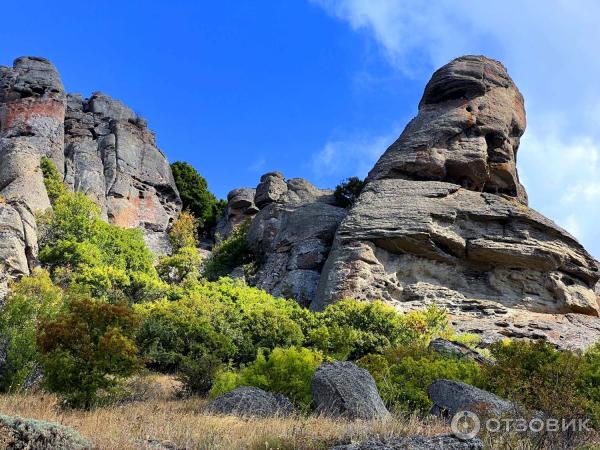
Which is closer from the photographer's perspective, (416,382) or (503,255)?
(416,382)

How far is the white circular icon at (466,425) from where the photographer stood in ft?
26.8

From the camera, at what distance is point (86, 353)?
483 inches

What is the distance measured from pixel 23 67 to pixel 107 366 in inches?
1524

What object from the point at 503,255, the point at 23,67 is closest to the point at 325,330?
the point at 503,255

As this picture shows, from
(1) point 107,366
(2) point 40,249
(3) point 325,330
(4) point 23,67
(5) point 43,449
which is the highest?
(4) point 23,67

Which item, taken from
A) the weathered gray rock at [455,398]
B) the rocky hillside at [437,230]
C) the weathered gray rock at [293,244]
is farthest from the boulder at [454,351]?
the weathered gray rock at [293,244]

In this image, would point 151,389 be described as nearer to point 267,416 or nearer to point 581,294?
point 267,416

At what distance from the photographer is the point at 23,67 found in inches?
1802

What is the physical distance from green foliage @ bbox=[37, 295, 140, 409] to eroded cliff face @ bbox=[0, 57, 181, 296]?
23.9 metres

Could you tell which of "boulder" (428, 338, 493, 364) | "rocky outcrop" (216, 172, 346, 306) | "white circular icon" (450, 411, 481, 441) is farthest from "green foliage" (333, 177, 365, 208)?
"white circular icon" (450, 411, 481, 441)

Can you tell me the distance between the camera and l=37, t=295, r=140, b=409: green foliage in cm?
1214

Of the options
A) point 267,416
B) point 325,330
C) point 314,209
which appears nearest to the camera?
point 267,416

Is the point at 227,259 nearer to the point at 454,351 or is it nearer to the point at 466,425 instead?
the point at 454,351

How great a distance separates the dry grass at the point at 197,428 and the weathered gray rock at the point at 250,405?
1.39ft
